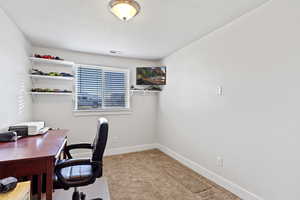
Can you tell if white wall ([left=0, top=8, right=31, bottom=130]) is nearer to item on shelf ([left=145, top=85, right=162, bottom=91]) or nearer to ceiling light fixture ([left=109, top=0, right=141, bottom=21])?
ceiling light fixture ([left=109, top=0, right=141, bottom=21])

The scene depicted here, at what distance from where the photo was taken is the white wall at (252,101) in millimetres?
1564

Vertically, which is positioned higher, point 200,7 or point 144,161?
point 200,7

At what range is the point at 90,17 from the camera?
2.02 metres

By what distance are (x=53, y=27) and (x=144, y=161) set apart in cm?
288

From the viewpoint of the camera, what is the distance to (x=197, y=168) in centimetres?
276

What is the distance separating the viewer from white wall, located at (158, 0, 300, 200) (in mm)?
1564

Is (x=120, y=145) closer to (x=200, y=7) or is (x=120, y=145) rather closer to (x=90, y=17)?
(x=90, y=17)

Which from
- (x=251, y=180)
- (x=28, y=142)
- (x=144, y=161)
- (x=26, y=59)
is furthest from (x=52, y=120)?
(x=251, y=180)

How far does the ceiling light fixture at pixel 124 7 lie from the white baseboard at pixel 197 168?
2520mm

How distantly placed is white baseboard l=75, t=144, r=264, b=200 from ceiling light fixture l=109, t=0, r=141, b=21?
2.52 metres

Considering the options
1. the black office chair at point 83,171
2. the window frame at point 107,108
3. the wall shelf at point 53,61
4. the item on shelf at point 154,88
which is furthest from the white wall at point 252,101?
the wall shelf at point 53,61

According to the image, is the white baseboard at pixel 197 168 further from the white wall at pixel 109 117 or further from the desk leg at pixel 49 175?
the desk leg at pixel 49 175

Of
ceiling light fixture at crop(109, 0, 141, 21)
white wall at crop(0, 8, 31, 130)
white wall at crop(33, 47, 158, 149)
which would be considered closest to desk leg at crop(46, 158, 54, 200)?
white wall at crop(0, 8, 31, 130)

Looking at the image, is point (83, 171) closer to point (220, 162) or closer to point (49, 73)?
point (220, 162)
